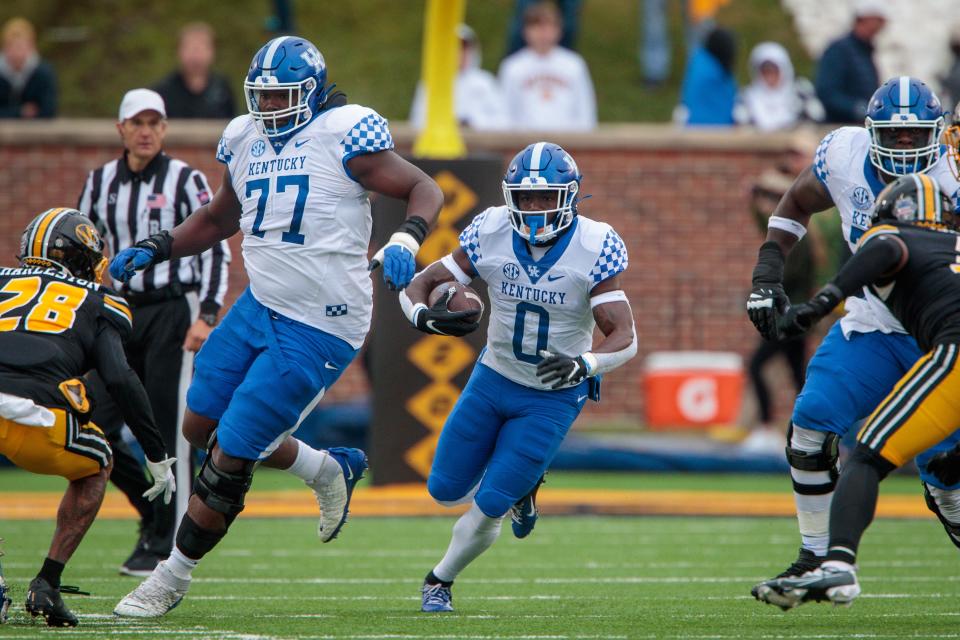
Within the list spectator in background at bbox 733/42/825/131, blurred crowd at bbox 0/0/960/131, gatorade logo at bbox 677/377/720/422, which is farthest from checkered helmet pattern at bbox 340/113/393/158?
spectator in background at bbox 733/42/825/131

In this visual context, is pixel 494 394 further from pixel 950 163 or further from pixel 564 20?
pixel 564 20

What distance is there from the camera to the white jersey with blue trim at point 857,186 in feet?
19.2

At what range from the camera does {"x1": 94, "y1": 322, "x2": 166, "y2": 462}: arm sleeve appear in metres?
5.40

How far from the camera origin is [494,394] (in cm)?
596

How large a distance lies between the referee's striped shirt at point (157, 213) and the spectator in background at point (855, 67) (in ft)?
23.1

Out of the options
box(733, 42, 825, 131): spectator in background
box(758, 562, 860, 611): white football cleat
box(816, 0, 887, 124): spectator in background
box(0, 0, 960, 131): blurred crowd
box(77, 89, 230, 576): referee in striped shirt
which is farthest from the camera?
box(733, 42, 825, 131): spectator in background

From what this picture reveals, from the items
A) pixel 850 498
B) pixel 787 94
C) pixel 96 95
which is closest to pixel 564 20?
pixel 787 94

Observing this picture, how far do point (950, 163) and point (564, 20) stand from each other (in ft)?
33.2

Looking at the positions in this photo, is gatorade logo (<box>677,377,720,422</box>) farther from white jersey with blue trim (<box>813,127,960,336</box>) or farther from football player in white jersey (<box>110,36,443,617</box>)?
football player in white jersey (<box>110,36,443,617</box>)

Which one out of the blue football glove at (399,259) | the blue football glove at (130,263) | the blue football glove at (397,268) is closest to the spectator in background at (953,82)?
the blue football glove at (399,259)

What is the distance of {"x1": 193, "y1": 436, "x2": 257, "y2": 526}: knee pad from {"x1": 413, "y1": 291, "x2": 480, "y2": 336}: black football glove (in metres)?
0.80

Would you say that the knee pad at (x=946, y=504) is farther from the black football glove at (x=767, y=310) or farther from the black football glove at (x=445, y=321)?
the black football glove at (x=445, y=321)

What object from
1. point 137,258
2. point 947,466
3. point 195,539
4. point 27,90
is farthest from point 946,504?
point 27,90

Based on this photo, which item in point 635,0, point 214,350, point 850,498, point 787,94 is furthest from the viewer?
point 635,0
